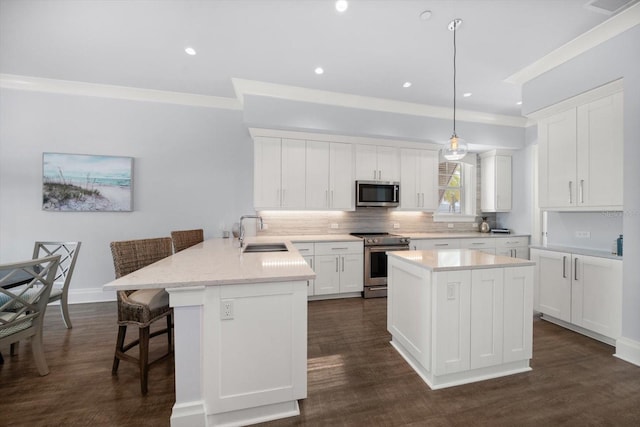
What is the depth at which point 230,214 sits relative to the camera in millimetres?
3996

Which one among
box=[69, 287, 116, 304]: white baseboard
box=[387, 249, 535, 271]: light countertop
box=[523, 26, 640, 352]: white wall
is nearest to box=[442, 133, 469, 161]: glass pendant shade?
box=[387, 249, 535, 271]: light countertop

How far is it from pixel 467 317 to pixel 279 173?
2.95 m

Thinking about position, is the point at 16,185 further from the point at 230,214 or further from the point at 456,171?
the point at 456,171

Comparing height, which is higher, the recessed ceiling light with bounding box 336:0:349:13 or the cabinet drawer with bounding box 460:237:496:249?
the recessed ceiling light with bounding box 336:0:349:13

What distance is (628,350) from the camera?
2.22m

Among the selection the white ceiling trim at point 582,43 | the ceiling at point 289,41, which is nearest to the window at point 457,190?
the ceiling at point 289,41

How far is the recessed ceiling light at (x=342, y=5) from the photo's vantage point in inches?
79.3

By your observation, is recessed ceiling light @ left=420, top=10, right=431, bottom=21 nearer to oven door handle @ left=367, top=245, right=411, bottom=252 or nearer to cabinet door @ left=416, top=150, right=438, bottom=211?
cabinet door @ left=416, top=150, right=438, bottom=211

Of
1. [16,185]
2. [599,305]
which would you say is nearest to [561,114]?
[599,305]

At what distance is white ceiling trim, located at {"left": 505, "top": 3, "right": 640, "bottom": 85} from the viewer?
85.8 inches

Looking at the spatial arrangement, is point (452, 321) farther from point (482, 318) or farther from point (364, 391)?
point (364, 391)

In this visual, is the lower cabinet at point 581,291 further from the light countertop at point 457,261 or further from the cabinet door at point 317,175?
the cabinet door at point 317,175

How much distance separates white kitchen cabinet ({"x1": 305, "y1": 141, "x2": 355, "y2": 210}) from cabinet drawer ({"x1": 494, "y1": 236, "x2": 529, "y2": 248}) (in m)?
2.64

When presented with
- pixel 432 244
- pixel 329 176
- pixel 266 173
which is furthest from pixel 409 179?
pixel 266 173
